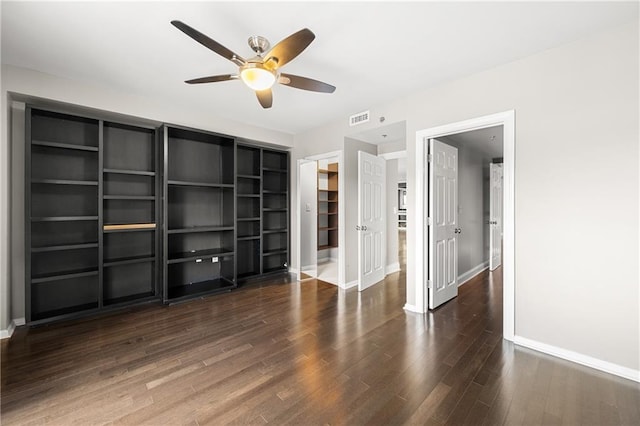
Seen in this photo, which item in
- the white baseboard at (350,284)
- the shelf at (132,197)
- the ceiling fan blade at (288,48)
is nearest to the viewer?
the ceiling fan blade at (288,48)

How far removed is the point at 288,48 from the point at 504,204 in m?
2.41

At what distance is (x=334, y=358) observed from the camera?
2.25 metres

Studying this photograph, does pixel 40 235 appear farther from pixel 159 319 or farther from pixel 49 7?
pixel 49 7

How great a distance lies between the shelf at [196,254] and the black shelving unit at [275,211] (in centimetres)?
88

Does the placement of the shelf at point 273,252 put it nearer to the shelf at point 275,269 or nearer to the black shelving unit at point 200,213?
the shelf at point 275,269

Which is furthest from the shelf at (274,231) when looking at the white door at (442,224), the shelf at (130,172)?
the white door at (442,224)

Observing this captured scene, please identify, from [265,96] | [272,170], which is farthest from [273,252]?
[265,96]

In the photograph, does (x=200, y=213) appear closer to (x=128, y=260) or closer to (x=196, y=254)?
(x=196, y=254)

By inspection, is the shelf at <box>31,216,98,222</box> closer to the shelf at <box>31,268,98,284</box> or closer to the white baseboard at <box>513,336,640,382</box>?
the shelf at <box>31,268,98,284</box>

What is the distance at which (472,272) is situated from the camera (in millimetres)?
4766

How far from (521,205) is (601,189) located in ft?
1.71

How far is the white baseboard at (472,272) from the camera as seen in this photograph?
174 inches

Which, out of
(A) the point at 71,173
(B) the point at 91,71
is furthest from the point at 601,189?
(A) the point at 71,173

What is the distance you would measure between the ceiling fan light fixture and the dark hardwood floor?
2.26 metres
